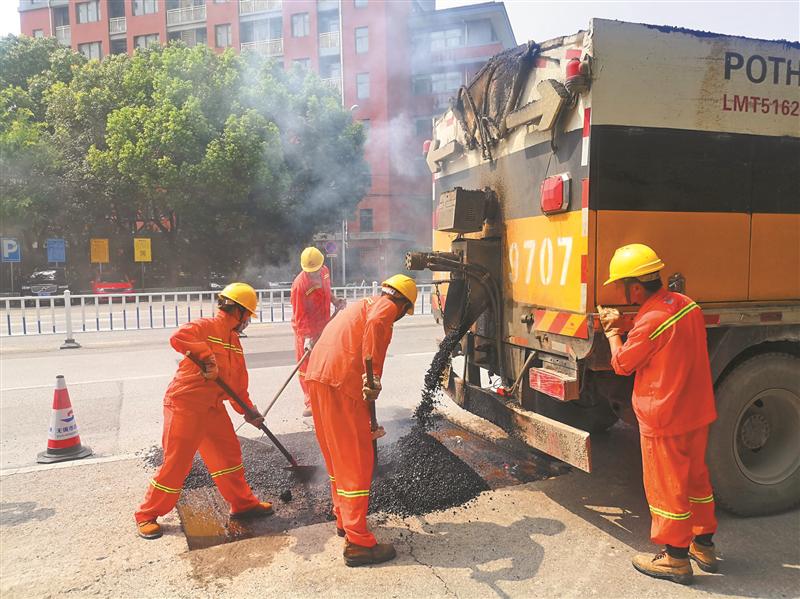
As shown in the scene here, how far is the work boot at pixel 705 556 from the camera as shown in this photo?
309 cm

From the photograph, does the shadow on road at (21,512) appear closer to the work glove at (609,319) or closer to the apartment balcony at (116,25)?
the work glove at (609,319)

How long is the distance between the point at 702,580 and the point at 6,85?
34.6m

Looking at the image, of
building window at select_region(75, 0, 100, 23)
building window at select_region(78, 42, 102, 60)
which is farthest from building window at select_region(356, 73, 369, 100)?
building window at select_region(75, 0, 100, 23)

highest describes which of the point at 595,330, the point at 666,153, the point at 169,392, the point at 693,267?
the point at 666,153

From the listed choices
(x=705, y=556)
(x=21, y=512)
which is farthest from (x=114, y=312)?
(x=705, y=556)

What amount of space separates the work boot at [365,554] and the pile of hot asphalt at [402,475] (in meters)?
0.58

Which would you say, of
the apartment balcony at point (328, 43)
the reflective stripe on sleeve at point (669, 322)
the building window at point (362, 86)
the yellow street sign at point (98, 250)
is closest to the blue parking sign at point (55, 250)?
the yellow street sign at point (98, 250)

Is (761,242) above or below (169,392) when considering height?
above

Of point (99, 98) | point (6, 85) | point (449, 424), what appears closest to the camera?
point (449, 424)

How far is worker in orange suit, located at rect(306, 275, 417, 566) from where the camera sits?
10.6 feet

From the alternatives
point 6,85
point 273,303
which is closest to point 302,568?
point 273,303

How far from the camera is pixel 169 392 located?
3621 millimetres

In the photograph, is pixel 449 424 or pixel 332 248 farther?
pixel 332 248

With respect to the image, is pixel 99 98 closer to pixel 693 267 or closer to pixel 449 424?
pixel 449 424
